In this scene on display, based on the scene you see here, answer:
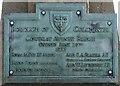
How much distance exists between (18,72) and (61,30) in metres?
0.61

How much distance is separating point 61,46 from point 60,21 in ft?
0.83

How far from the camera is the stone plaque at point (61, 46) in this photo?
138 inches

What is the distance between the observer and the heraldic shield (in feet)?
11.5

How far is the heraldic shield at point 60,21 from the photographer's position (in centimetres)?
351

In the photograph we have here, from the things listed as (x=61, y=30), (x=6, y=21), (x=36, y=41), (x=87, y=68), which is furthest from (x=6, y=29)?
(x=87, y=68)

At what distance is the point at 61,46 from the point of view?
3.51m

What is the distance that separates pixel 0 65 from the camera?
362cm

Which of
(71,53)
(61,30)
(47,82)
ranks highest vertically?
(61,30)

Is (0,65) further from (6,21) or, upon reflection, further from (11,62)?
(6,21)

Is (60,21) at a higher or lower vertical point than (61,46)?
higher

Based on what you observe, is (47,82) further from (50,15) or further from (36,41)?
(50,15)

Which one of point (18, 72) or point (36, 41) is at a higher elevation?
point (36, 41)

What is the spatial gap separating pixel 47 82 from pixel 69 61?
31 centimetres

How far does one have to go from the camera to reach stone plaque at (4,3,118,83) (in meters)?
3.51
